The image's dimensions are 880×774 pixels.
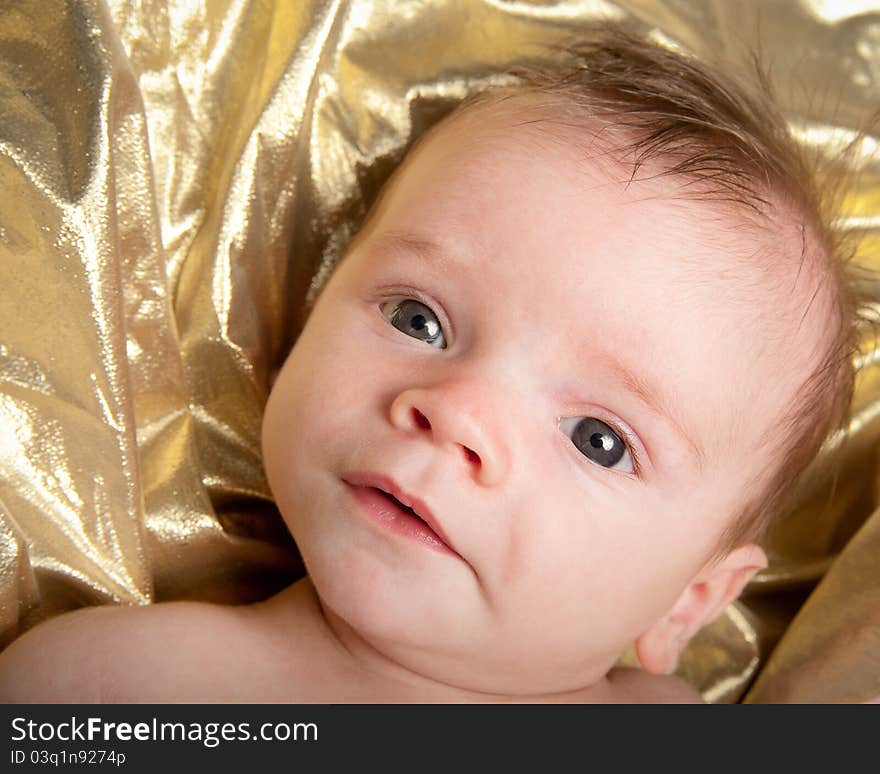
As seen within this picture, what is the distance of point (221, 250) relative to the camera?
1401 millimetres

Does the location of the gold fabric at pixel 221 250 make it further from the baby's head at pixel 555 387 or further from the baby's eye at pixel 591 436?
the baby's eye at pixel 591 436

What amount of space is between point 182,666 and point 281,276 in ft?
1.72

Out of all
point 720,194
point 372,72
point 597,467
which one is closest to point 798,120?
point 720,194

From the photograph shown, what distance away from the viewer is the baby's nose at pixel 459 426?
3.41ft

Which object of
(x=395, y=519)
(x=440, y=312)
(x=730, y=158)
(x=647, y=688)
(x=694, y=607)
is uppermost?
(x=730, y=158)

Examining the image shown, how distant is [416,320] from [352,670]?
354mm

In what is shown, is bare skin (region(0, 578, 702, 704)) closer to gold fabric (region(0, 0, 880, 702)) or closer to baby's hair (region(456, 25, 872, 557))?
gold fabric (region(0, 0, 880, 702))

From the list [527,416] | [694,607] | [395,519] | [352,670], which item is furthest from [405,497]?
[694,607]

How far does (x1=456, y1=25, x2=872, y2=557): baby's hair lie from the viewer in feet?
3.91

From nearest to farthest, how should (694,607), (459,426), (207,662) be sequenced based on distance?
1. (459,426)
2. (207,662)
3. (694,607)

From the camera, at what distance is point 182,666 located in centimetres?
113

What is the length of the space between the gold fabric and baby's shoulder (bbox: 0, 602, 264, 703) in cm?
7

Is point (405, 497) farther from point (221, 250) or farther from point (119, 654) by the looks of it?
point (221, 250)
